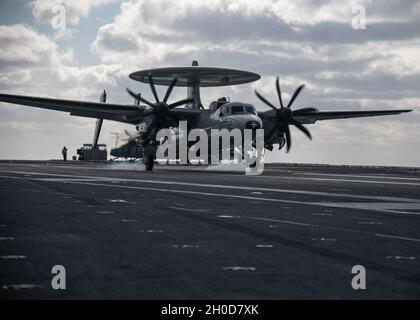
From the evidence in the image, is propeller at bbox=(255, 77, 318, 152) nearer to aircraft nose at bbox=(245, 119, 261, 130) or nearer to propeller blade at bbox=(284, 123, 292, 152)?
propeller blade at bbox=(284, 123, 292, 152)

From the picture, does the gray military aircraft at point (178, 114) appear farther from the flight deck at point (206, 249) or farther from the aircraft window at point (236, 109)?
the flight deck at point (206, 249)

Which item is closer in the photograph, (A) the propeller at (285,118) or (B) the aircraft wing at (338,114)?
(A) the propeller at (285,118)

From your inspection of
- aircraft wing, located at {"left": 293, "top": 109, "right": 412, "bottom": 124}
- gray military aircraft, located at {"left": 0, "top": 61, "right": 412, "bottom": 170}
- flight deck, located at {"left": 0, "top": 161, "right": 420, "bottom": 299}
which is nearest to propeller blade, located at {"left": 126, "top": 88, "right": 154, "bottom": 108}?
gray military aircraft, located at {"left": 0, "top": 61, "right": 412, "bottom": 170}

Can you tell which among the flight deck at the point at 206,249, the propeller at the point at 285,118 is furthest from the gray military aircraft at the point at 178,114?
the flight deck at the point at 206,249

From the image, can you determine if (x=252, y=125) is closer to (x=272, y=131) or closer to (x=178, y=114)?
(x=272, y=131)

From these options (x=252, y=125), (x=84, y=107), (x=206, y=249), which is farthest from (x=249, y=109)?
(x=206, y=249)

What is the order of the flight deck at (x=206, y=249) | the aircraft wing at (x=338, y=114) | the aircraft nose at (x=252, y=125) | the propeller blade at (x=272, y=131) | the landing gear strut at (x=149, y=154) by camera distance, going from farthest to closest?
the aircraft wing at (x=338, y=114)
the landing gear strut at (x=149, y=154)
the propeller blade at (x=272, y=131)
the aircraft nose at (x=252, y=125)
the flight deck at (x=206, y=249)

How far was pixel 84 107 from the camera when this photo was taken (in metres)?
52.1

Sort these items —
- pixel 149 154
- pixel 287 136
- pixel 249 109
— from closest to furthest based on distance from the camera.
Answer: pixel 249 109 → pixel 287 136 → pixel 149 154

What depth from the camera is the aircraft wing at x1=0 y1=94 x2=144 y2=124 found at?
49844mm

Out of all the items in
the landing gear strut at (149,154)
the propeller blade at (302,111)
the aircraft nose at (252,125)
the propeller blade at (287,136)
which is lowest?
the landing gear strut at (149,154)

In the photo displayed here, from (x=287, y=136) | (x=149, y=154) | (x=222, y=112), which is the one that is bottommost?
(x=149, y=154)

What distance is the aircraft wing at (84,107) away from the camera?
49844 millimetres
